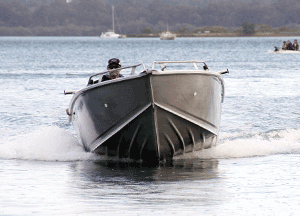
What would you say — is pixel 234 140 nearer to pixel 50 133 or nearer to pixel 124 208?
pixel 50 133

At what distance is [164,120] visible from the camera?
10172 millimetres

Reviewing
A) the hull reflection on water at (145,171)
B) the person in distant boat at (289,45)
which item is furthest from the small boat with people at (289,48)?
the hull reflection on water at (145,171)

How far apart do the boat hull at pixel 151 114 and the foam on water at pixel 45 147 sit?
103cm

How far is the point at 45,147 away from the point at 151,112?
390 cm

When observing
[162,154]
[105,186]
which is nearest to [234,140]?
[162,154]

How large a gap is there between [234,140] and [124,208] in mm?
6869

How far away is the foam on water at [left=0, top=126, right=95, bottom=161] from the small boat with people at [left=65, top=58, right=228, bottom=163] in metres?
1.00

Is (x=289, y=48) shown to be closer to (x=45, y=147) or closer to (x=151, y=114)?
(x=45, y=147)

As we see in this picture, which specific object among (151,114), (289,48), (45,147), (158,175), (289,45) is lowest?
(289,48)

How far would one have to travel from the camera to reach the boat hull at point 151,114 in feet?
32.5

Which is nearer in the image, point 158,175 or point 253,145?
point 158,175

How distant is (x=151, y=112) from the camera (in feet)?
32.8

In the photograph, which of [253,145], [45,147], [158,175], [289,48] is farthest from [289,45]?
[158,175]

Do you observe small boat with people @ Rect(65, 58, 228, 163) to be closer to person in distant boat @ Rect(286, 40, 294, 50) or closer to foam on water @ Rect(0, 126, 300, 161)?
foam on water @ Rect(0, 126, 300, 161)
